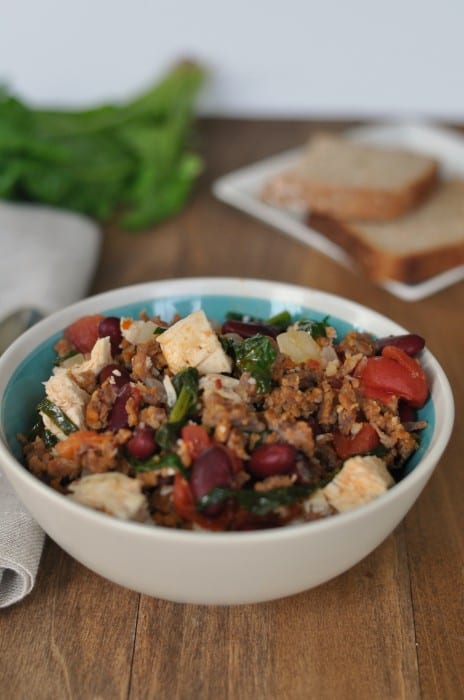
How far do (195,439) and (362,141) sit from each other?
3.34m

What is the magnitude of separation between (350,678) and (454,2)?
4.48 m

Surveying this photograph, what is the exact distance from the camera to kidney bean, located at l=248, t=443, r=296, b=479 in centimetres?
188

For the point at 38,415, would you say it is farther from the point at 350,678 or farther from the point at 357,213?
the point at 357,213

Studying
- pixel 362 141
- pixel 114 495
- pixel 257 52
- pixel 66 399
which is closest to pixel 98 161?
pixel 362 141

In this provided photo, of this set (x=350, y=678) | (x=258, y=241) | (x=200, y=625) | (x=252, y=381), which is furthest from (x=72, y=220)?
(x=350, y=678)

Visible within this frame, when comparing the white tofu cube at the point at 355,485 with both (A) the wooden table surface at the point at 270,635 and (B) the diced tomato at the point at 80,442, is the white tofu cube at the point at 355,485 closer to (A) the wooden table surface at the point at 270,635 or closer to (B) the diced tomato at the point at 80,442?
(A) the wooden table surface at the point at 270,635

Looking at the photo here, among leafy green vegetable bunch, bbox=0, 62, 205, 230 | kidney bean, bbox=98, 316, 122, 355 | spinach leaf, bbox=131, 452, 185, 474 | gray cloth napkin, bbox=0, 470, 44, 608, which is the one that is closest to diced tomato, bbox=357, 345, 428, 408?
spinach leaf, bbox=131, 452, 185, 474

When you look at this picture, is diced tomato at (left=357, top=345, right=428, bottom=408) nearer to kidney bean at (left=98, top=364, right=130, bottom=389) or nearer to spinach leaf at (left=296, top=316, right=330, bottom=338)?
spinach leaf at (left=296, top=316, right=330, bottom=338)

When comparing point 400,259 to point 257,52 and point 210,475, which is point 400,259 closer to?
point 210,475

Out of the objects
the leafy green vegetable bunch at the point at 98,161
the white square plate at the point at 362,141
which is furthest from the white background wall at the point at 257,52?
the leafy green vegetable bunch at the point at 98,161

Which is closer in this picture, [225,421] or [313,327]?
[225,421]

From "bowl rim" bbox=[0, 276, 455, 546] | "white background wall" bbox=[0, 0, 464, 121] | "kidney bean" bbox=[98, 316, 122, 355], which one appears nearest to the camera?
"bowl rim" bbox=[0, 276, 455, 546]

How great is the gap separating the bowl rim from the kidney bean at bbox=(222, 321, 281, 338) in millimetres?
256

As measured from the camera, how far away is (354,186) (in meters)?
4.04
